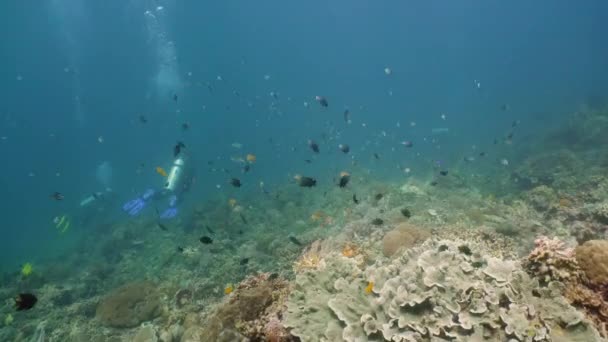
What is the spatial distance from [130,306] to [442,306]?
388 inches

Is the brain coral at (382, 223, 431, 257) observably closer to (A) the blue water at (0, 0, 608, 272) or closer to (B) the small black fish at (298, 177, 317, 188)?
(B) the small black fish at (298, 177, 317, 188)

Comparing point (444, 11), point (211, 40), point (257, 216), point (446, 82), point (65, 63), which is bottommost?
point (257, 216)

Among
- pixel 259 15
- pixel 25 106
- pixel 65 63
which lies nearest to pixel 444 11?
pixel 259 15

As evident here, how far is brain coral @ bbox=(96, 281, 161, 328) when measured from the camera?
10.3 m

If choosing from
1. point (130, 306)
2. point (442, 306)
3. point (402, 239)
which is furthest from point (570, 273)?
point (130, 306)

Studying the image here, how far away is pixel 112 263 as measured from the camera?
1973cm

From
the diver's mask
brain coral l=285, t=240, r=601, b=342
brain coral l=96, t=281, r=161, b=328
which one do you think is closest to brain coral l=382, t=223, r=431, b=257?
brain coral l=285, t=240, r=601, b=342

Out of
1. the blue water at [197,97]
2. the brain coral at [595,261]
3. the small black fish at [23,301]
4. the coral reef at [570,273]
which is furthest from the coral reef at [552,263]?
the blue water at [197,97]

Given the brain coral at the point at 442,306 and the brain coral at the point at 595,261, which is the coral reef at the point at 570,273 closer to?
the brain coral at the point at 595,261

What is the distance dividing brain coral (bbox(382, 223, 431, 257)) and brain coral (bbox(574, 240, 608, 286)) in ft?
12.2

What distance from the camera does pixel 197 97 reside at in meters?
162

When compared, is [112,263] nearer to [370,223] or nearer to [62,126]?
[370,223]

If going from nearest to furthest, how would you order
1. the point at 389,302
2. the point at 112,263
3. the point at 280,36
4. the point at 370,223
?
the point at 389,302 < the point at 370,223 < the point at 112,263 < the point at 280,36

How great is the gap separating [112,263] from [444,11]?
21694cm
